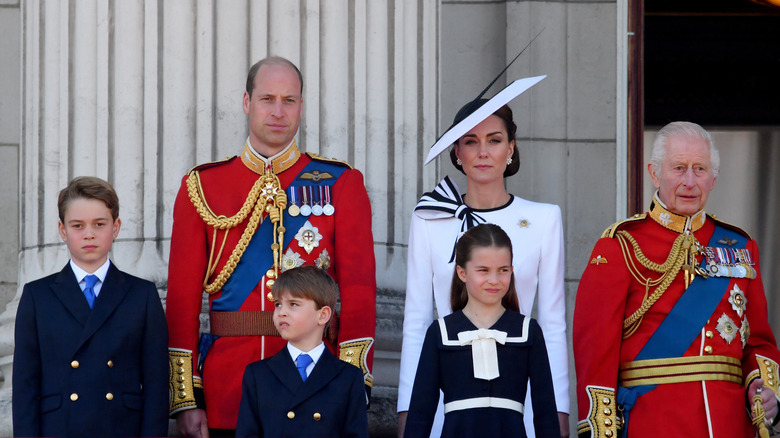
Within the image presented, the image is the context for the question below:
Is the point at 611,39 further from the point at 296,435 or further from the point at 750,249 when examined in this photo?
the point at 296,435

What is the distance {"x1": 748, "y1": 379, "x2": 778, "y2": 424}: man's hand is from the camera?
483cm

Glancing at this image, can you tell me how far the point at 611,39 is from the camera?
7.05 m

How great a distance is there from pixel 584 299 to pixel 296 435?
112cm

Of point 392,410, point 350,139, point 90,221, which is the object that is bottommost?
point 392,410

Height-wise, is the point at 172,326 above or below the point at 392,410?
above

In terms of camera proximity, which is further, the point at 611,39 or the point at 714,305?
the point at 611,39

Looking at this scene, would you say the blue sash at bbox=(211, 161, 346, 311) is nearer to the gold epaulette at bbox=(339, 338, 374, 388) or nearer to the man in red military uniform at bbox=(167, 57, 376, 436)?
the man in red military uniform at bbox=(167, 57, 376, 436)

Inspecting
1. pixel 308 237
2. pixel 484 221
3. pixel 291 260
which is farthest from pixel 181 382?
pixel 484 221

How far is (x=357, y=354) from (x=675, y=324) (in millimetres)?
1086

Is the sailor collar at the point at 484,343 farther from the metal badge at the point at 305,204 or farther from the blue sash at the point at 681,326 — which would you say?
the metal badge at the point at 305,204

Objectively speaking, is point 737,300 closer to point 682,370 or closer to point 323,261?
point 682,370

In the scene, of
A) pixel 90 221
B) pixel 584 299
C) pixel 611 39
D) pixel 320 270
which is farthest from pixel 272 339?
pixel 611 39

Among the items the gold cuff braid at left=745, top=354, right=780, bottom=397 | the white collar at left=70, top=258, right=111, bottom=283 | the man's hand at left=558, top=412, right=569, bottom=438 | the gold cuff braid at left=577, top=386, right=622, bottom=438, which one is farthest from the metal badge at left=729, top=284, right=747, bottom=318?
the white collar at left=70, top=258, right=111, bottom=283

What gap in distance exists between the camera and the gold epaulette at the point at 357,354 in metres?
4.81
